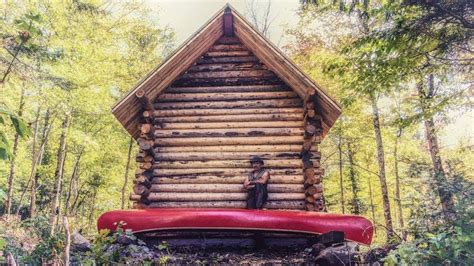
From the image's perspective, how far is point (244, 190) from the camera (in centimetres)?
948

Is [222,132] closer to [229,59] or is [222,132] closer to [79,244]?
[229,59]

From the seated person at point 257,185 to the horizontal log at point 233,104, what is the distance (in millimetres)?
2004

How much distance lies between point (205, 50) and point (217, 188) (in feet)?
13.8

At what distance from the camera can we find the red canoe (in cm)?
708

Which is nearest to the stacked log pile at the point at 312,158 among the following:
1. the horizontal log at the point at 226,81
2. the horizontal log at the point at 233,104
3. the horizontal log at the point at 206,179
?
the horizontal log at the point at 206,179

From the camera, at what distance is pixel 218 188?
955 cm

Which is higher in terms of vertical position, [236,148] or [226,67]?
[226,67]

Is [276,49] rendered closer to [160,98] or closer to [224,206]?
[160,98]

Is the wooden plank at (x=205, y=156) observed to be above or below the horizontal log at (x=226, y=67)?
below

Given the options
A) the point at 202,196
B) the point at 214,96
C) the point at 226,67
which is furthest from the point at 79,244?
the point at 226,67

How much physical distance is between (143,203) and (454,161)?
23.1 feet

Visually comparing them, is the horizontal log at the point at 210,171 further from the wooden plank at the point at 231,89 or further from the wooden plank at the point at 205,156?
the wooden plank at the point at 231,89

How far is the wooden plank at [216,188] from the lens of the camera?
9461 mm

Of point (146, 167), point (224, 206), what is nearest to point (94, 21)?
point (146, 167)
